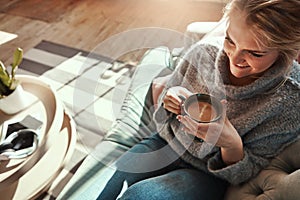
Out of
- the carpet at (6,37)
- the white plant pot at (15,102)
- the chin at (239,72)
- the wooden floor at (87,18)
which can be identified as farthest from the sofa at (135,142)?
the carpet at (6,37)

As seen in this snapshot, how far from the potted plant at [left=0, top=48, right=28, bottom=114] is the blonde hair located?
2.67 feet

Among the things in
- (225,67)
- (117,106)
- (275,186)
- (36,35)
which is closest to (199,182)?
(275,186)

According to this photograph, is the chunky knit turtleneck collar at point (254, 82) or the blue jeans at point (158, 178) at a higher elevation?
the chunky knit turtleneck collar at point (254, 82)

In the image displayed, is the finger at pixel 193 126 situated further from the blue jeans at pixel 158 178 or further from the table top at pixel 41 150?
the table top at pixel 41 150

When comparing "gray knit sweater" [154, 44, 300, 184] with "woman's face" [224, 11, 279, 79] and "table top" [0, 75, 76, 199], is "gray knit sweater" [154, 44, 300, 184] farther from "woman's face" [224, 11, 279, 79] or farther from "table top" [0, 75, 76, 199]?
"table top" [0, 75, 76, 199]

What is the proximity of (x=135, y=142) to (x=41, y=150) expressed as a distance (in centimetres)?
32

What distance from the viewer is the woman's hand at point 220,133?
0.68 m

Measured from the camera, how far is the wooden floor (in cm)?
218

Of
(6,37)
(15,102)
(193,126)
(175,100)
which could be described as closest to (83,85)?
(15,102)

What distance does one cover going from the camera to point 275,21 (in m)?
0.61

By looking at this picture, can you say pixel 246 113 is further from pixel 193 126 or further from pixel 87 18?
pixel 87 18

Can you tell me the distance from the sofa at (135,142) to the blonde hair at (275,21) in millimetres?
258

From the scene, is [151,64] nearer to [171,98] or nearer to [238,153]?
[171,98]

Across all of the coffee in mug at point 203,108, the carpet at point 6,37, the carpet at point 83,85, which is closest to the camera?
the coffee in mug at point 203,108
